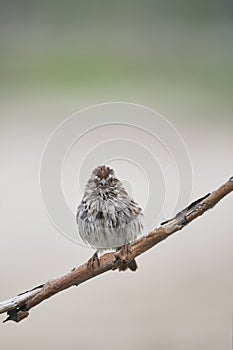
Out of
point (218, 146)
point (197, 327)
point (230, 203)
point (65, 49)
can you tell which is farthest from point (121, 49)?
point (197, 327)

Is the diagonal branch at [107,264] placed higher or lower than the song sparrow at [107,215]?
lower

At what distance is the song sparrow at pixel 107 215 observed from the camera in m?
0.79

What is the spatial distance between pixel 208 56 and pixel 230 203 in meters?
0.38

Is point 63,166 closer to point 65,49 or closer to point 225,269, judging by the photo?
point 225,269

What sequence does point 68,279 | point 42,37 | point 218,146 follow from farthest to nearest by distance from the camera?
point 42,37
point 218,146
point 68,279

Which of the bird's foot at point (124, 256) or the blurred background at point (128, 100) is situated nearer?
the bird's foot at point (124, 256)

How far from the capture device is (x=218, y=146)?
105cm

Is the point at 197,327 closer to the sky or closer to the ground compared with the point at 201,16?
closer to the ground

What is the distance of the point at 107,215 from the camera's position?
808 mm

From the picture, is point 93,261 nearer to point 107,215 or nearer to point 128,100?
point 107,215

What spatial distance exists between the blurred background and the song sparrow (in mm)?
46

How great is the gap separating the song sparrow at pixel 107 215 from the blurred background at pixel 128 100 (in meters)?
0.05

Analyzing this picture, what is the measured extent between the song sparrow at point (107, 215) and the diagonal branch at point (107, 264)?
3 centimetres

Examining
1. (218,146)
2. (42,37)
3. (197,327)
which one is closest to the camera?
(197,327)
